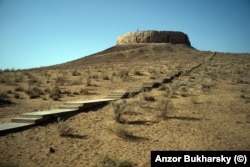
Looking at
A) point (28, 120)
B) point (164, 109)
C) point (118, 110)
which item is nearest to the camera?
point (28, 120)

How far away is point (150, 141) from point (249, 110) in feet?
17.3

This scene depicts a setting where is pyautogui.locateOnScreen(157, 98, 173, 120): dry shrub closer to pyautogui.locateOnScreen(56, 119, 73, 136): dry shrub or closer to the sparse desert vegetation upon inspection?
the sparse desert vegetation

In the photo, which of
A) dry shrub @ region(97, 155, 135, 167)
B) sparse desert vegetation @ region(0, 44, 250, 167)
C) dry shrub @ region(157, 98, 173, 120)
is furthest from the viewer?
dry shrub @ region(157, 98, 173, 120)

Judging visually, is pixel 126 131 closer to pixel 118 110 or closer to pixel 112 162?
pixel 118 110

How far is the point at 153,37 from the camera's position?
53.2 m

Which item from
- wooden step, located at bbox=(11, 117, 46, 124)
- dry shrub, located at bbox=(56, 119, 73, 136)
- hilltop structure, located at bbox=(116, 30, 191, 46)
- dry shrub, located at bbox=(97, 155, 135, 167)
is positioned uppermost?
hilltop structure, located at bbox=(116, 30, 191, 46)

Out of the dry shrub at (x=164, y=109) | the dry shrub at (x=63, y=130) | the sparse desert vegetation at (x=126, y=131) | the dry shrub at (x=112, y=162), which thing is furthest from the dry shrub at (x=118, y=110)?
the dry shrub at (x=112, y=162)

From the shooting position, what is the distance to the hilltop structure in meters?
53.2

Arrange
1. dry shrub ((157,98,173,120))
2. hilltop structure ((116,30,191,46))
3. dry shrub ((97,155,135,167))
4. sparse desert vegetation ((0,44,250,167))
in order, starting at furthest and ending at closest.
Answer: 1. hilltop structure ((116,30,191,46))
2. dry shrub ((157,98,173,120))
3. sparse desert vegetation ((0,44,250,167))
4. dry shrub ((97,155,135,167))

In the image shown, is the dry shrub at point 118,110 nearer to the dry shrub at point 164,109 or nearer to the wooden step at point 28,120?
the dry shrub at point 164,109

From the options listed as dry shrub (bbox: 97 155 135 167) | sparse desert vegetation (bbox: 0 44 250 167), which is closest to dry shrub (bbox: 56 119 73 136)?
sparse desert vegetation (bbox: 0 44 250 167)

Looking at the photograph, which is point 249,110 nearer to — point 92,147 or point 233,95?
point 233,95

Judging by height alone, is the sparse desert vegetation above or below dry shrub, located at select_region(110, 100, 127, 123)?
below

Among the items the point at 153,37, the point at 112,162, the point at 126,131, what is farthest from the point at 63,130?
the point at 153,37
